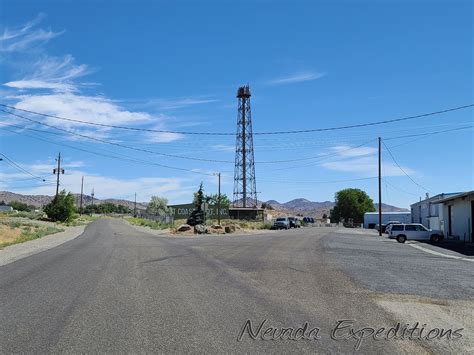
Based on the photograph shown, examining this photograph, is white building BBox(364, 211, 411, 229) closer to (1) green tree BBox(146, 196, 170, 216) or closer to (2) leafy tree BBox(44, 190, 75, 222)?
(2) leafy tree BBox(44, 190, 75, 222)

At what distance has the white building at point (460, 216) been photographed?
4184 cm

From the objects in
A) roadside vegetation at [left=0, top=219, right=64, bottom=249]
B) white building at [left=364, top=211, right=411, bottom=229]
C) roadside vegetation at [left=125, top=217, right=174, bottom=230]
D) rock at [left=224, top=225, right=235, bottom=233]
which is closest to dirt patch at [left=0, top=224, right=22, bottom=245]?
roadside vegetation at [left=0, top=219, right=64, bottom=249]

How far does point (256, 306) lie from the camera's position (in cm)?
993

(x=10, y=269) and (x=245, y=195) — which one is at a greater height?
(x=245, y=195)

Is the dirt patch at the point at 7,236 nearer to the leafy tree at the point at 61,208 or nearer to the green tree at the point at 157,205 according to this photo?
the leafy tree at the point at 61,208

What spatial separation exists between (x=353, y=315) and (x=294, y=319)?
1.17 meters

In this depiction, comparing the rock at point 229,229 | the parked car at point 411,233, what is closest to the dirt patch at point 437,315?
the parked car at point 411,233

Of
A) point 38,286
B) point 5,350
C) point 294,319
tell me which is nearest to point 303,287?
point 294,319

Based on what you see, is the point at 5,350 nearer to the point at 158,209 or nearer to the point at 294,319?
the point at 294,319

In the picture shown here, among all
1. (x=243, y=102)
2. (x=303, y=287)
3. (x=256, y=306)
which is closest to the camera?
(x=256, y=306)

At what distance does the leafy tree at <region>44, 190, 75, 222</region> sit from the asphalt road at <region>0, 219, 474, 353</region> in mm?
66127

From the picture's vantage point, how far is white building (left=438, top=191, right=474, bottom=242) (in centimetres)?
4184

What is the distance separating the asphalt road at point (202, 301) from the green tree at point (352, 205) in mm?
140354

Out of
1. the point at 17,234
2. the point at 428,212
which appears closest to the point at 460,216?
the point at 428,212
